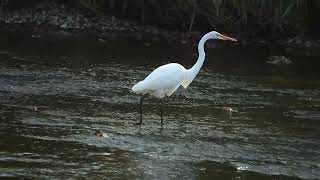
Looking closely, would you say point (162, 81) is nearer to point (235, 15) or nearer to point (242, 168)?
point (242, 168)

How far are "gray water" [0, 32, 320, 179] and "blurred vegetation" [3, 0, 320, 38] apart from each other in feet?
21.7

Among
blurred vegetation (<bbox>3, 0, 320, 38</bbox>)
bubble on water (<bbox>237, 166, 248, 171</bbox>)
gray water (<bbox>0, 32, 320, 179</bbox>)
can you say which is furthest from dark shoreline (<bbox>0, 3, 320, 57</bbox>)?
bubble on water (<bbox>237, 166, 248, 171</bbox>)

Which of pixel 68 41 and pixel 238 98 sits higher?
pixel 68 41

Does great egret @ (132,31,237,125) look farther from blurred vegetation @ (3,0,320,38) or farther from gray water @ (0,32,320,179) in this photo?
blurred vegetation @ (3,0,320,38)

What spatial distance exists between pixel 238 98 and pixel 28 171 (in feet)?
22.3

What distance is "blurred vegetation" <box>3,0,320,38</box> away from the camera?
80.8 feet

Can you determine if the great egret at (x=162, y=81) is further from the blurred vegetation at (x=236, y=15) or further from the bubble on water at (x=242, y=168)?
the blurred vegetation at (x=236, y=15)

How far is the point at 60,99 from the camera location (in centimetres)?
1280

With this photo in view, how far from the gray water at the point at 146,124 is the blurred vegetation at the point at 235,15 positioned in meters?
6.61

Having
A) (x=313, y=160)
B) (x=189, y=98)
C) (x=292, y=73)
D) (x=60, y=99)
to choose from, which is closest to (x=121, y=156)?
(x=313, y=160)

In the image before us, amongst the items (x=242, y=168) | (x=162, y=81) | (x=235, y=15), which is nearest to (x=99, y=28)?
(x=235, y=15)

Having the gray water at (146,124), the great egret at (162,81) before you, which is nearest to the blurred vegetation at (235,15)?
the gray water at (146,124)

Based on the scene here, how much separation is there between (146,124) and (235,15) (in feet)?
47.1

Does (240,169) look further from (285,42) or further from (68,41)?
(285,42)
